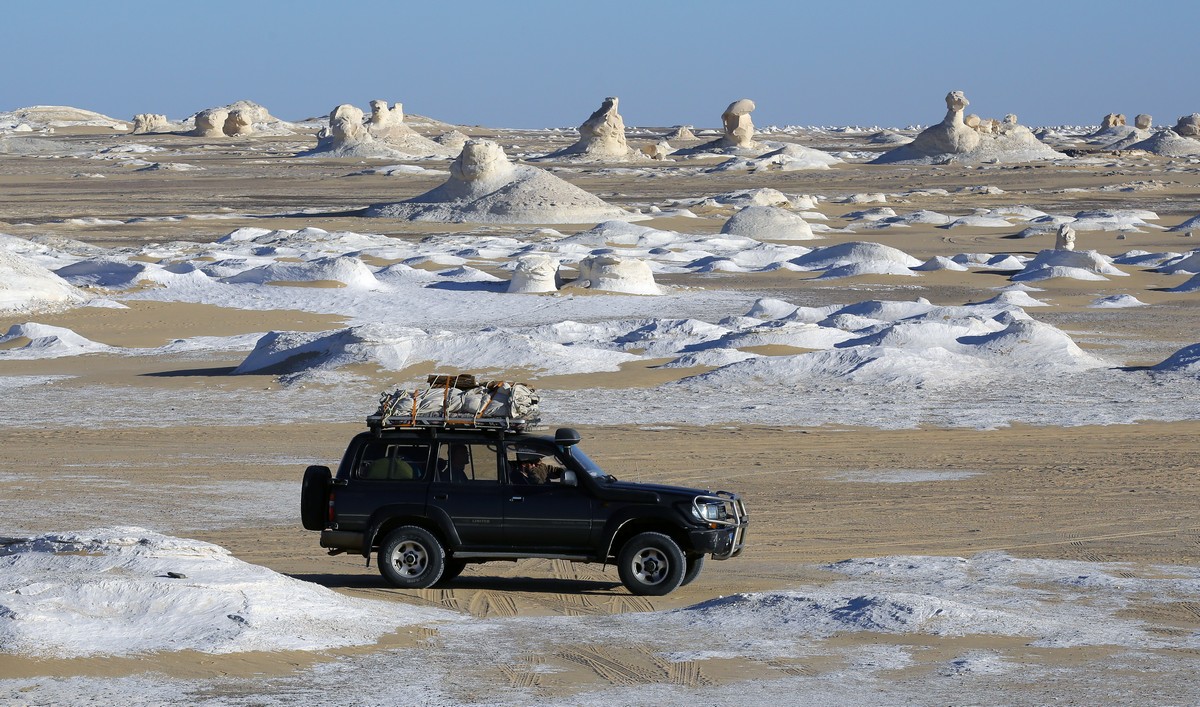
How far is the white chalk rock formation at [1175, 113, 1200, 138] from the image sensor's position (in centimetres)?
9894

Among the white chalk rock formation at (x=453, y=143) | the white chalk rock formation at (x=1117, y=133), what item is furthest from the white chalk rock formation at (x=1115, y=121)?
the white chalk rock formation at (x=453, y=143)

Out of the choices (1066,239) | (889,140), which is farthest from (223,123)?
(1066,239)

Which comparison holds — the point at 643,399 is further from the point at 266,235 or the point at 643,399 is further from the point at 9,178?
the point at 9,178

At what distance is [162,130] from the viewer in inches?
5369

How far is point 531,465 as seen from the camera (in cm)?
1022

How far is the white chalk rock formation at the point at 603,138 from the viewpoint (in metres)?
89.6

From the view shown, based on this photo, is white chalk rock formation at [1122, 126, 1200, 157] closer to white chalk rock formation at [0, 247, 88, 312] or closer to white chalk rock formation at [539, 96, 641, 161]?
white chalk rock formation at [539, 96, 641, 161]

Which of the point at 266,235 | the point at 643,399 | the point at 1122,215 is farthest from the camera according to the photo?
the point at 1122,215

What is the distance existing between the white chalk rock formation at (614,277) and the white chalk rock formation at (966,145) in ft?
171

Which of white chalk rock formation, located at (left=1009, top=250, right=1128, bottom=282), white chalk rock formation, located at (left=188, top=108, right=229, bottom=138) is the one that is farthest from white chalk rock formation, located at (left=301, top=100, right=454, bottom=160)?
white chalk rock formation, located at (left=1009, top=250, right=1128, bottom=282)

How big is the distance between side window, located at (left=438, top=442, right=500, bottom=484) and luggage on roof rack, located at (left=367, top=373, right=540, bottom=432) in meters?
0.14

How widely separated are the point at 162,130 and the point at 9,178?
179 ft

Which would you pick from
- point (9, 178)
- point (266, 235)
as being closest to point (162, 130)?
point (9, 178)

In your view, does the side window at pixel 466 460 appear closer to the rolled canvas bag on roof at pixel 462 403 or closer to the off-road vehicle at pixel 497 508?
the off-road vehicle at pixel 497 508
